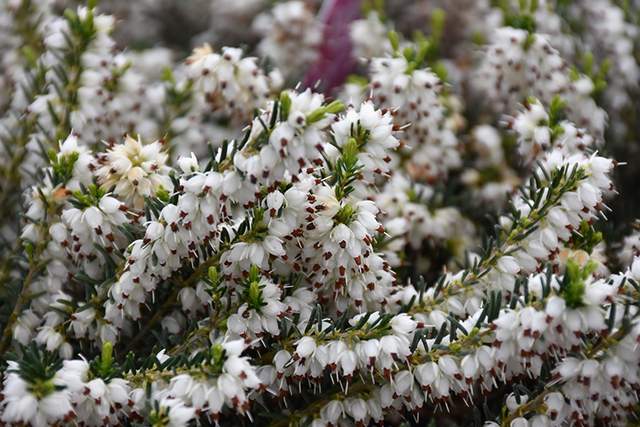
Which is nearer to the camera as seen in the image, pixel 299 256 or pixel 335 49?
pixel 299 256

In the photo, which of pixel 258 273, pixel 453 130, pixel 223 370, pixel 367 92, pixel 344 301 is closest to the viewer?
pixel 223 370

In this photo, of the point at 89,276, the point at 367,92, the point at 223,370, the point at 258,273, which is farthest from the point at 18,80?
the point at 223,370

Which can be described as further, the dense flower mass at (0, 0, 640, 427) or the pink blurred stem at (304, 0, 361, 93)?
the pink blurred stem at (304, 0, 361, 93)

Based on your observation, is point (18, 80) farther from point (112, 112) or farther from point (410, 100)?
point (410, 100)
